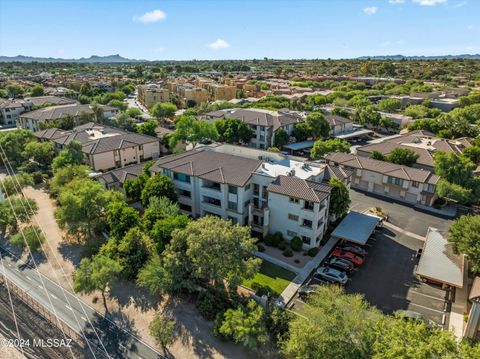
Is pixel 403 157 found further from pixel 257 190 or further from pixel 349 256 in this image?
pixel 257 190

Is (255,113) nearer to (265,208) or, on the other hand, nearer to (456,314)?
(265,208)

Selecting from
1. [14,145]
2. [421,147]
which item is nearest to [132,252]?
[14,145]

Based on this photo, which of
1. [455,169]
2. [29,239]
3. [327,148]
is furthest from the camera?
[327,148]

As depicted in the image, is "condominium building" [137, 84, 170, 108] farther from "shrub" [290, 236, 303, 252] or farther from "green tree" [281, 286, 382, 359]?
"green tree" [281, 286, 382, 359]

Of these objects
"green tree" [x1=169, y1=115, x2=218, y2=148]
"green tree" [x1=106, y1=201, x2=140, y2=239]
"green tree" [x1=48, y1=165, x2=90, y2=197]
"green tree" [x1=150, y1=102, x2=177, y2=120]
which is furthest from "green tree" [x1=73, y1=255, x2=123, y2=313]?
"green tree" [x1=150, y1=102, x2=177, y2=120]

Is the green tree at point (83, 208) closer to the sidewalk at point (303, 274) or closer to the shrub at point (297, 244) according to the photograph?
the shrub at point (297, 244)

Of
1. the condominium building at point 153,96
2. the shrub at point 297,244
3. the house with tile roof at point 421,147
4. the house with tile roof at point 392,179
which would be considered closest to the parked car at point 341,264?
the shrub at point 297,244

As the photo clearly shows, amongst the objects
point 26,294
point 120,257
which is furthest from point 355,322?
point 26,294
